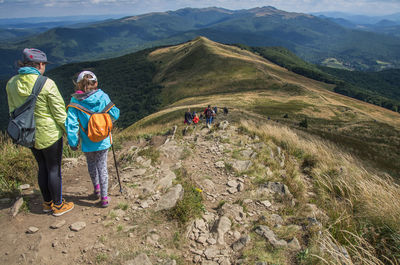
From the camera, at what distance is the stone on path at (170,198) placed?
5070 mm

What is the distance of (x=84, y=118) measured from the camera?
458 centimetres

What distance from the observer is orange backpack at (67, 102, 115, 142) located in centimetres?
446

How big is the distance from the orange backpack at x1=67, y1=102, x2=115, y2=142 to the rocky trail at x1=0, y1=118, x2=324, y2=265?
1.69 meters

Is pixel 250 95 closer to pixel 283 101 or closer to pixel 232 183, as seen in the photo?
pixel 283 101

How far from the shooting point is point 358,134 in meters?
34.9

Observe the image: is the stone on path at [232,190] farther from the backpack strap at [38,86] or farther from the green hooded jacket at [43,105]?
the backpack strap at [38,86]

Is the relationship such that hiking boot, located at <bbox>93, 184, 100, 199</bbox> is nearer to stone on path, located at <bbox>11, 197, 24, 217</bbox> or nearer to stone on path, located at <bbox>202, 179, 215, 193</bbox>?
stone on path, located at <bbox>11, 197, 24, 217</bbox>

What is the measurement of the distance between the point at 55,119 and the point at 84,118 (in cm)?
52

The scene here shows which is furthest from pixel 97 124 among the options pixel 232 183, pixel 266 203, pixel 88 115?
pixel 266 203

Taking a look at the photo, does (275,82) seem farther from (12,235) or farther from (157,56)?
(157,56)

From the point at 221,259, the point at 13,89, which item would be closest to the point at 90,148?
the point at 13,89

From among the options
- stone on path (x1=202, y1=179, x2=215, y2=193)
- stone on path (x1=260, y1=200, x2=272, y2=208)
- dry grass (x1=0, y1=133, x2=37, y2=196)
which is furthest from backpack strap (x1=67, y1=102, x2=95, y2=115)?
stone on path (x1=260, y1=200, x2=272, y2=208)

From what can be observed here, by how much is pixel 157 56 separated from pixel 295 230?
185m

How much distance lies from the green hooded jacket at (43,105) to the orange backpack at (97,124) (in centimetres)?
31
